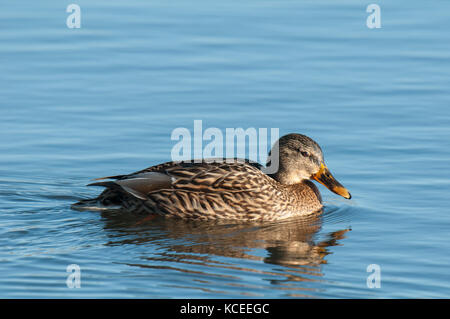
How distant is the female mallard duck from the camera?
1138 cm

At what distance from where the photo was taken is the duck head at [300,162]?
39.3 feet

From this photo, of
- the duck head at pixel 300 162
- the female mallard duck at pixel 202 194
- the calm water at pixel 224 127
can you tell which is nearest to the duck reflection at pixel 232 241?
the calm water at pixel 224 127

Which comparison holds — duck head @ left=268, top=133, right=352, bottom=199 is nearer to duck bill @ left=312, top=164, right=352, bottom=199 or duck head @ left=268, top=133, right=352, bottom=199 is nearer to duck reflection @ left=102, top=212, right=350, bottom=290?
duck bill @ left=312, top=164, right=352, bottom=199

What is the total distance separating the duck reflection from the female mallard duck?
13 cm

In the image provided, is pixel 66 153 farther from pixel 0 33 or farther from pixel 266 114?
pixel 0 33

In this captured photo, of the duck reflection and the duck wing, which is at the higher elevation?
the duck wing

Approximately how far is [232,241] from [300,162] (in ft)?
6.50

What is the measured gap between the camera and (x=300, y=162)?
39.6 feet

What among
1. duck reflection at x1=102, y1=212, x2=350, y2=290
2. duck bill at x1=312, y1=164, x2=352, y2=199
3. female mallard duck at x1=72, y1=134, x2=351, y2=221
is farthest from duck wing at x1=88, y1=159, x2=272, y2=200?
duck bill at x1=312, y1=164, x2=352, y2=199

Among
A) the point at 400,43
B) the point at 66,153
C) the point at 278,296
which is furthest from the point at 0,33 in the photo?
the point at 278,296

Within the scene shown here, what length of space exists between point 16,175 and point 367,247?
477 centimetres

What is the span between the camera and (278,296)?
871 centimetres

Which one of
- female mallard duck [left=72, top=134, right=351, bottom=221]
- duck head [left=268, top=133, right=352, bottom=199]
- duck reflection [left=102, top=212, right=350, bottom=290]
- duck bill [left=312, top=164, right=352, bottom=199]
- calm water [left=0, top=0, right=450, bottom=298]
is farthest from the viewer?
duck head [left=268, top=133, right=352, bottom=199]

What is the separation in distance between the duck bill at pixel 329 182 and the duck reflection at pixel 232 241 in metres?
0.37
